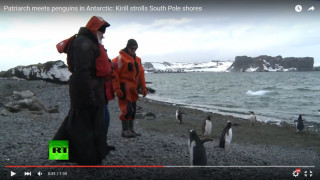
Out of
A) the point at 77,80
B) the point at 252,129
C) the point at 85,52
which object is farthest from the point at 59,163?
the point at 252,129

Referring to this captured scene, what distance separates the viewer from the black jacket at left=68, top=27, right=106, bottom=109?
2.65 meters

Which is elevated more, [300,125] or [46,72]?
[46,72]

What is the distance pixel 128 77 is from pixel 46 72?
1285 cm

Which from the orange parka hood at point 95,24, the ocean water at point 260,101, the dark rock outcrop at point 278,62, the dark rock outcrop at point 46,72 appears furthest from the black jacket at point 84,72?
the dark rock outcrop at point 46,72

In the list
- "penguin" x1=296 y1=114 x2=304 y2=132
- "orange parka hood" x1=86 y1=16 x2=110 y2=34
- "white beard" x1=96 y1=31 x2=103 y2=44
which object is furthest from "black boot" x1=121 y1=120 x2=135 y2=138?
"penguin" x1=296 y1=114 x2=304 y2=132

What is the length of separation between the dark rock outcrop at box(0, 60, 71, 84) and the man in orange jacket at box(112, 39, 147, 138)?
11197mm

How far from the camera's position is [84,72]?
8.69ft

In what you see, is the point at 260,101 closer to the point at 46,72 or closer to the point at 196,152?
the point at 46,72

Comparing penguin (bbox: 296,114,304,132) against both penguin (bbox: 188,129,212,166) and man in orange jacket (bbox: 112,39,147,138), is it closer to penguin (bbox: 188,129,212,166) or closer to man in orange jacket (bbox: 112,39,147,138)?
penguin (bbox: 188,129,212,166)

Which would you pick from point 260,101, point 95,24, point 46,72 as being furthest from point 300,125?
point 46,72

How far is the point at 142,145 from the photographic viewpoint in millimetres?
3996

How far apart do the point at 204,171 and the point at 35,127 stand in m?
3.29

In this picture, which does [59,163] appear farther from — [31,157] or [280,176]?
[280,176]

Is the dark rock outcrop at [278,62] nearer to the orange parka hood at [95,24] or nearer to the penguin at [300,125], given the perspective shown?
the penguin at [300,125]
